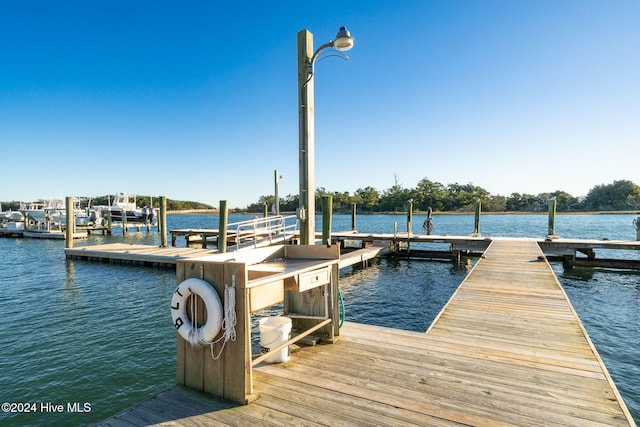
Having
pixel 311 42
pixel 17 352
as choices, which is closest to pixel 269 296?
pixel 311 42

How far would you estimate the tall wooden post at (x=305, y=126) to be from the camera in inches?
202

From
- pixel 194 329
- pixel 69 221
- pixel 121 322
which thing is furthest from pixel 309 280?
pixel 69 221

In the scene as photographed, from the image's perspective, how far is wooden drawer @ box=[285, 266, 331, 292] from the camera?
3852 mm

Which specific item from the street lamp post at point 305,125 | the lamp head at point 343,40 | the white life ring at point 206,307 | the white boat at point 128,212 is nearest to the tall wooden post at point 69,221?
the street lamp post at point 305,125

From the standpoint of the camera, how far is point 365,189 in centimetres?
11712

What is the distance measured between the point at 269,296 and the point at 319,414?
4.42 ft

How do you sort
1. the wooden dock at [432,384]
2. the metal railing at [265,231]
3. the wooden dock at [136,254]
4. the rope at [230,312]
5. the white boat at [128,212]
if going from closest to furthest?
the wooden dock at [432,384] → the rope at [230,312] → the metal railing at [265,231] → the wooden dock at [136,254] → the white boat at [128,212]

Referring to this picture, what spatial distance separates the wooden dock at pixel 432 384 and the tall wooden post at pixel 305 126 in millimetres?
2053

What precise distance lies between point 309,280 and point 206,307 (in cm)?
130

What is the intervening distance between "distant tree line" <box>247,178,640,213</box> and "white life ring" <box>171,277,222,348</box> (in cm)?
8916

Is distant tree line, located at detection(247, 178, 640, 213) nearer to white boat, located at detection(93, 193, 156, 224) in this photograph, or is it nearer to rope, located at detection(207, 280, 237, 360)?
white boat, located at detection(93, 193, 156, 224)

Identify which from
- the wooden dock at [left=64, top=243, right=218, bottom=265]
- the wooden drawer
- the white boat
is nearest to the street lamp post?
the wooden drawer

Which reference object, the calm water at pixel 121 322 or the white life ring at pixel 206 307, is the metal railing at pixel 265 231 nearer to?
the white life ring at pixel 206 307

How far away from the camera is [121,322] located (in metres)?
8.30
